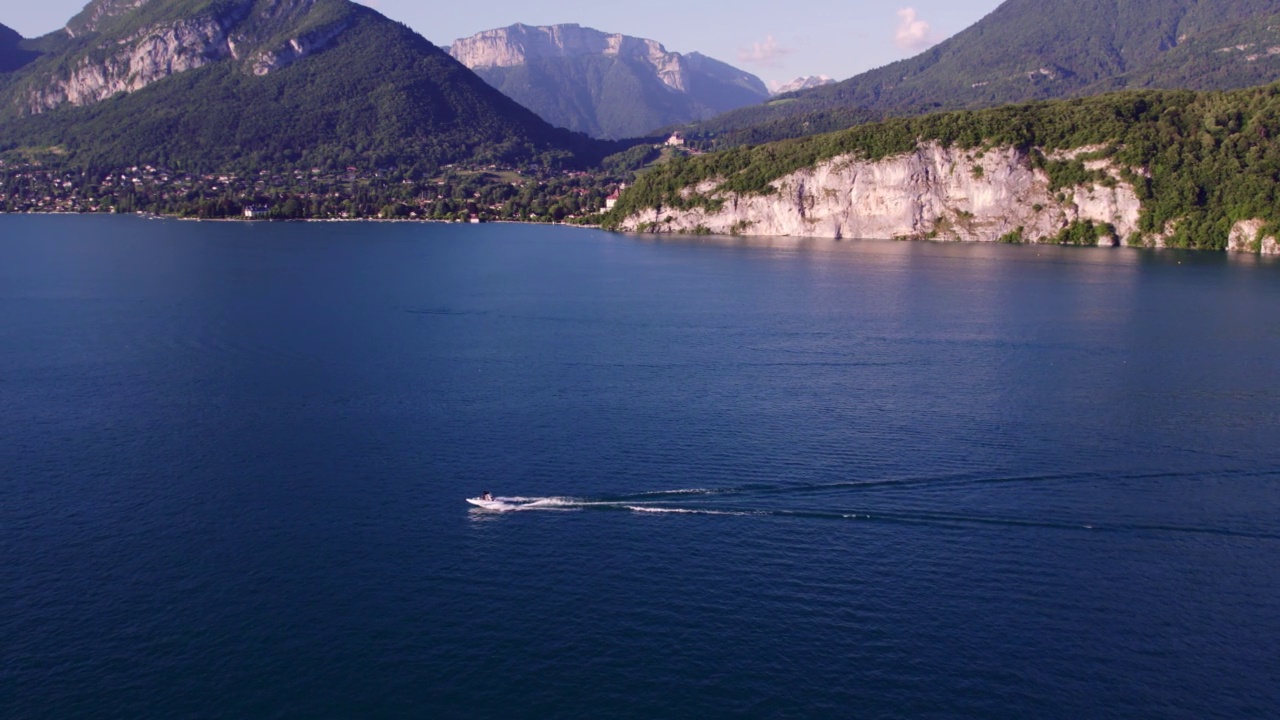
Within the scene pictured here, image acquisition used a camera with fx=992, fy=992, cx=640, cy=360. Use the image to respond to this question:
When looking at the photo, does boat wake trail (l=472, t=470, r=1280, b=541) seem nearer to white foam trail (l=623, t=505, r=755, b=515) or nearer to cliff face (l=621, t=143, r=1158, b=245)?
white foam trail (l=623, t=505, r=755, b=515)

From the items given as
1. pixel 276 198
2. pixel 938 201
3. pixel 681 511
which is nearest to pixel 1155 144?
pixel 938 201

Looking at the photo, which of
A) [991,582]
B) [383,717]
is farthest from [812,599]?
[383,717]

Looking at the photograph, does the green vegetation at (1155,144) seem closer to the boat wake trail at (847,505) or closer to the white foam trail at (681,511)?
the boat wake trail at (847,505)

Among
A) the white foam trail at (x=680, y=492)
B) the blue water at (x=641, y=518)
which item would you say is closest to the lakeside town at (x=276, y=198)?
the blue water at (x=641, y=518)

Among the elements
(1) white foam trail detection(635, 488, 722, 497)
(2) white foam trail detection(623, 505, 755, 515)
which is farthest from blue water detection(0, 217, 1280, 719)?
(2) white foam trail detection(623, 505, 755, 515)

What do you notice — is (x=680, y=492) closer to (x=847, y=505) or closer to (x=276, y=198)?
(x=847, y=505)
